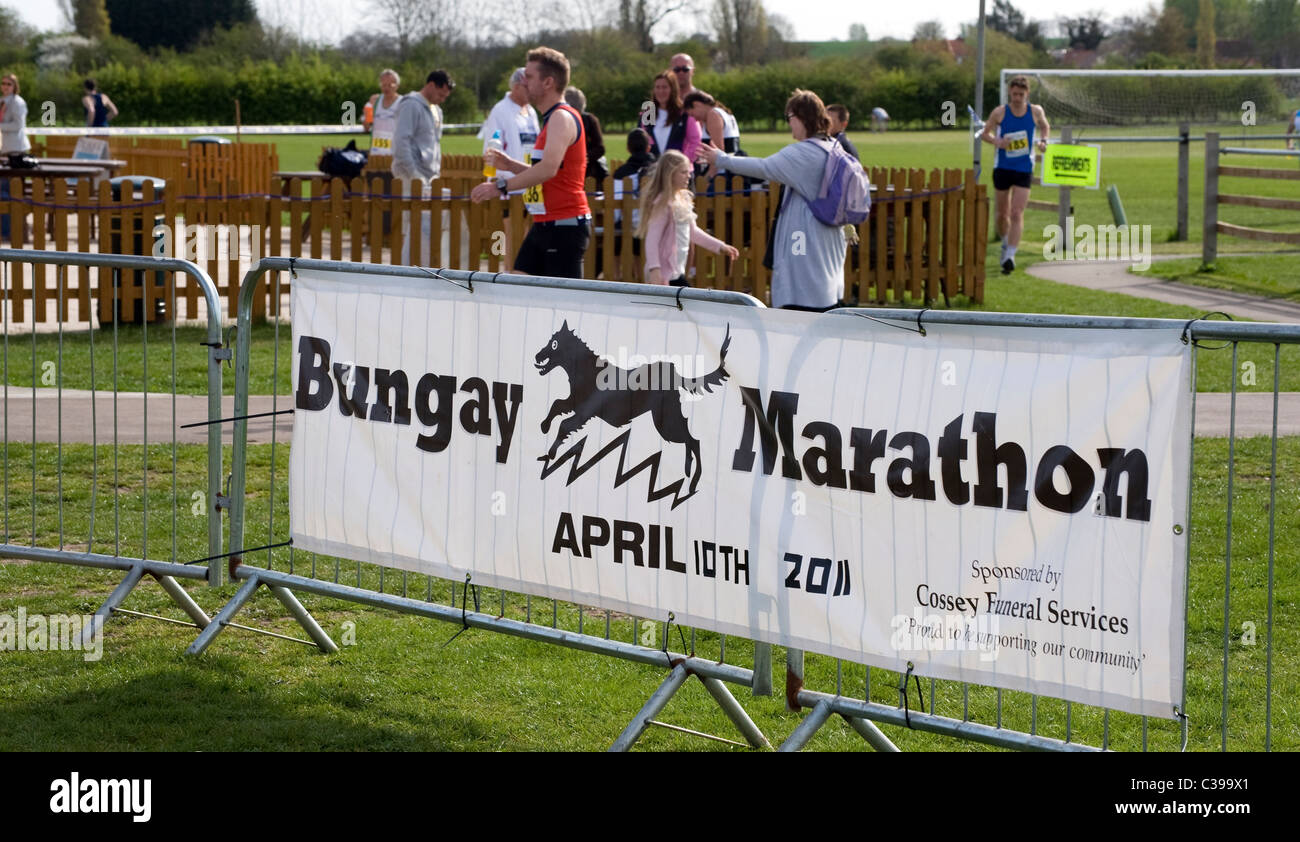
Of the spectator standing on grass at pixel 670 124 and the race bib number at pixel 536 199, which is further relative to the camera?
the spectator standing on grass at pixel 670 124

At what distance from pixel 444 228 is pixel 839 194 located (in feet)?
19.8

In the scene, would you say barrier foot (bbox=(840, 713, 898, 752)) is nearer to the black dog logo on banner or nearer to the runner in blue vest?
the black dog logo on banner

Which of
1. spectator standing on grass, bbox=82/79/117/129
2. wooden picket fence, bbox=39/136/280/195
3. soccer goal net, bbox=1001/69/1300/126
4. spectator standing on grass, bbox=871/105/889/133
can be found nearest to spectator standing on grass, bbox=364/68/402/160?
wooden picket fence, bbox=39/136/280/195

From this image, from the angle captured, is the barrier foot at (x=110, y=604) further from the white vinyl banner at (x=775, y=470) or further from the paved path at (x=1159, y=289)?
the paved path at (x=1159, y=289)

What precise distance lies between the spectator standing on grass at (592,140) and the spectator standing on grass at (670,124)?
0.56m

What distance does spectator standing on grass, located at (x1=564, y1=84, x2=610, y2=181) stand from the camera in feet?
43.3

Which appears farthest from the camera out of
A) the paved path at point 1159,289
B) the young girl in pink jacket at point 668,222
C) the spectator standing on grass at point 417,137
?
the spectator standing on grass at point 417,137

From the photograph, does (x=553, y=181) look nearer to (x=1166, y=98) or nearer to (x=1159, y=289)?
(x=1159, y=289)

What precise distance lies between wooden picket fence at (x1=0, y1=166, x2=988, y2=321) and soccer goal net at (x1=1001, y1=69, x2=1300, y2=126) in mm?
13760

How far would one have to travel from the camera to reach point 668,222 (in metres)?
10.3

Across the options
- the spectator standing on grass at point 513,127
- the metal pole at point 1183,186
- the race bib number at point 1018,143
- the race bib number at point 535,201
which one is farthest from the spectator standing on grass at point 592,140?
the metal pole at point 1183,186

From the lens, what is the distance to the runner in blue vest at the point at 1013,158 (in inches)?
698
